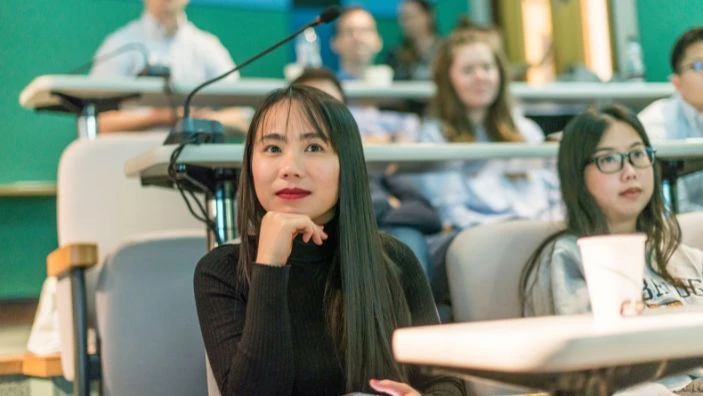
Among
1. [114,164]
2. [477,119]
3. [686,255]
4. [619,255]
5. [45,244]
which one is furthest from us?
[45,244]

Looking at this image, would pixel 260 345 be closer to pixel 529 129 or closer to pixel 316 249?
pixel 316 249

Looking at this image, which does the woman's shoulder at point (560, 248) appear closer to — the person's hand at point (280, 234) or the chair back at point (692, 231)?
the chair back at point (692, 231)

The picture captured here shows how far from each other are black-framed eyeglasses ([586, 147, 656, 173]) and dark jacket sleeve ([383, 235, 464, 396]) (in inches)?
21.0

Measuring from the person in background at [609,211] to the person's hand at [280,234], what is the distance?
2.05 ft

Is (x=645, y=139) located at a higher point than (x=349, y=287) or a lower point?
higher

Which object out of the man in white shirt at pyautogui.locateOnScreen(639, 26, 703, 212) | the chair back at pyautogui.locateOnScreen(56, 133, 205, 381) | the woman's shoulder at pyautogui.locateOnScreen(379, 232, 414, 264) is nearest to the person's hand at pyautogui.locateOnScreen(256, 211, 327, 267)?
the woman's shoulder at pyautogui.locateOnScreen(379, 232, 414, 264)

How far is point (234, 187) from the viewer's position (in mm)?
2152

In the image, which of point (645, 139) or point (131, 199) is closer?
point (645, 139)

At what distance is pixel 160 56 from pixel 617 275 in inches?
119

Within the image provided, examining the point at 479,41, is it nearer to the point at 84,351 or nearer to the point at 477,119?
the point at 477,119

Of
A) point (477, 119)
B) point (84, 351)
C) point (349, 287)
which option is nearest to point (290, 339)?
point (349, 287)

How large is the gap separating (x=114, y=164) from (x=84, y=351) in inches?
22.5

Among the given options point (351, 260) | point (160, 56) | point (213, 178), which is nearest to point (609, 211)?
point (351, 260)

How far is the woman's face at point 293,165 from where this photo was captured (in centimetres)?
157
